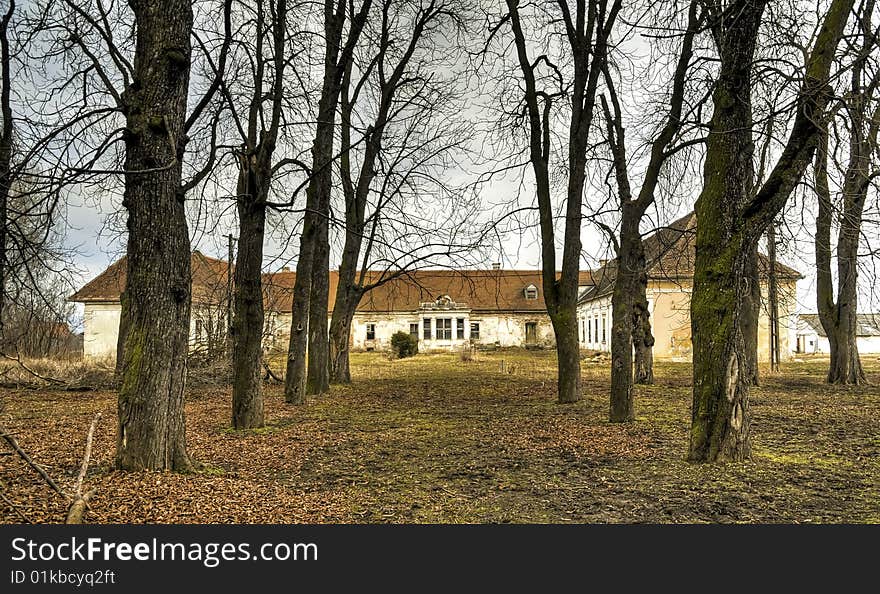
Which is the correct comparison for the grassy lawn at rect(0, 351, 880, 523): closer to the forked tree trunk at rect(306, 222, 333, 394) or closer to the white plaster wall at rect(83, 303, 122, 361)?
the forked tree trunk at rect(306, 222, 333, 394)

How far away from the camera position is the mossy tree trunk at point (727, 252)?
693 centimetres

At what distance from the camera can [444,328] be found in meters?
47.3

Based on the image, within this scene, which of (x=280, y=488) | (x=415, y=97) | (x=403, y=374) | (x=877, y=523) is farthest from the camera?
(x=403, y=374)

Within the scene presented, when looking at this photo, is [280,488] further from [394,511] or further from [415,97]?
[415,97]

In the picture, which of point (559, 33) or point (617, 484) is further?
point (559, 33)

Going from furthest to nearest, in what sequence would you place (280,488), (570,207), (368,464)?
(570,207) < (368,464) < (280,488)

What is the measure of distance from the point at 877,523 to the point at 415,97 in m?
14.2

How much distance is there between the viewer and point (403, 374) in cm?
2466

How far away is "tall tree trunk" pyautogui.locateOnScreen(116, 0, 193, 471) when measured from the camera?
242 inches

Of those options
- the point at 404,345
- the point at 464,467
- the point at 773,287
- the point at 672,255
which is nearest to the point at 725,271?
the point at 464,467

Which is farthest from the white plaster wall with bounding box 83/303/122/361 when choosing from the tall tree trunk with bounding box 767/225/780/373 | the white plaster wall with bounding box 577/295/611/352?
the tall tree trunk with bounding box 767/225/780/373

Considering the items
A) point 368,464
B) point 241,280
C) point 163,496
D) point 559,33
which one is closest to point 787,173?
point 368,464

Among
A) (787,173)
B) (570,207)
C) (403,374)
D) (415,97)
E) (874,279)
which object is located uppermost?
(415,97)

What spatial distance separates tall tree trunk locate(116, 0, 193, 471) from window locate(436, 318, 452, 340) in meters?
40.9
